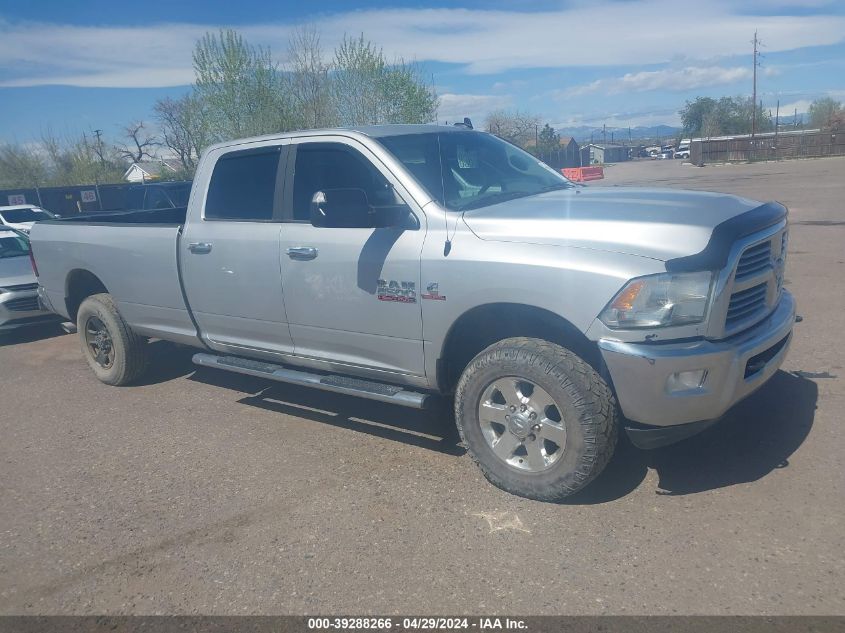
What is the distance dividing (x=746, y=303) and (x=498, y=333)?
4.30ft

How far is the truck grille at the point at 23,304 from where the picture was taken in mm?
8891

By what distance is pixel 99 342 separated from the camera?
21.3ft

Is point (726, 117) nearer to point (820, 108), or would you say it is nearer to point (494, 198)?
point (820, 108)

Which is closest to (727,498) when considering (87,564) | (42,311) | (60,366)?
(87,564)

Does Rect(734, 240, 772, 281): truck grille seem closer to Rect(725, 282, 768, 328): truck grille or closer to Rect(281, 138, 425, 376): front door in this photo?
Rect(725, 282, 768, 328): truck grille

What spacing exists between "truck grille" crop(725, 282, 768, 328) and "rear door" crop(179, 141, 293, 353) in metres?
2.78

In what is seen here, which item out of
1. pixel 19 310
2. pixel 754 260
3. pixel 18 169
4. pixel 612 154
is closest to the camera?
pixel 754 260

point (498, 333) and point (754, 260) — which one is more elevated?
point (754, 260)

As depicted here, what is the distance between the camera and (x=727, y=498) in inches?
143

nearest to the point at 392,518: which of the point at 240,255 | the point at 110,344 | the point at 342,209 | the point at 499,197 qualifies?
the point at 342,209

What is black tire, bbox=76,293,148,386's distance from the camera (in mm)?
6148

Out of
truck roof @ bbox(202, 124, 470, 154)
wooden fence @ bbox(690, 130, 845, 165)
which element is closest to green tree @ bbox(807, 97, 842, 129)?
wooden fence @ bbox(690, 130, 845, 165)

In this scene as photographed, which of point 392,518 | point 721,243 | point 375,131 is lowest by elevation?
point 392,518

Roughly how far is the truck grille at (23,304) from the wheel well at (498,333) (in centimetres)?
713
